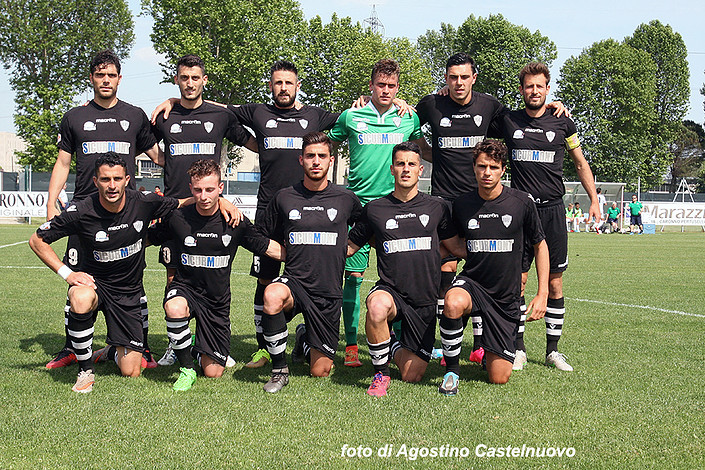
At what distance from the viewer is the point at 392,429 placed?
3883 millimetres

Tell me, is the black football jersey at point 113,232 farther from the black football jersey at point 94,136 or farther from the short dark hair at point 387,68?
the short dark hair at point 387,68

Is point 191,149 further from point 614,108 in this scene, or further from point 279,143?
point 614,108

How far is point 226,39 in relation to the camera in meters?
35.2

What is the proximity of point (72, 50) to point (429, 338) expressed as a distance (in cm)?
3985

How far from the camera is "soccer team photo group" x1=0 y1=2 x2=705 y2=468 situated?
3.85 metres

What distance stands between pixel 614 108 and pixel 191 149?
49670 millimetres

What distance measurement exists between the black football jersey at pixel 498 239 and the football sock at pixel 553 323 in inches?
31.8

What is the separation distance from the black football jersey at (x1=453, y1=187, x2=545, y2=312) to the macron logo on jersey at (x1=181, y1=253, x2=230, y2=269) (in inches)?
77.0

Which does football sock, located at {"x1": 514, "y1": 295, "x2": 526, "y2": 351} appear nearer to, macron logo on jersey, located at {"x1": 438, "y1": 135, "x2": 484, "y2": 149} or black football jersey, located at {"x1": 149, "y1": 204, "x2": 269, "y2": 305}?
macron logo on jersey, located at {"x1": 438, "y1": 135, "x2": 484, "y2": 149}

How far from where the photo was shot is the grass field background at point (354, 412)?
3.46m

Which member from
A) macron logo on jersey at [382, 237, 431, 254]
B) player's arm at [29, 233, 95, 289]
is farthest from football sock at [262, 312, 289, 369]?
player's arm at [29, 233, 95, 289]

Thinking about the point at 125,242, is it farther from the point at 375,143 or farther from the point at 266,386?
the point at 375,143

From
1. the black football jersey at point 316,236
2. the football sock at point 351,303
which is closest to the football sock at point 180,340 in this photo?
the black football jersey at point 316,236

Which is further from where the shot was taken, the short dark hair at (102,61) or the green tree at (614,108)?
the green tree at (614,108)
